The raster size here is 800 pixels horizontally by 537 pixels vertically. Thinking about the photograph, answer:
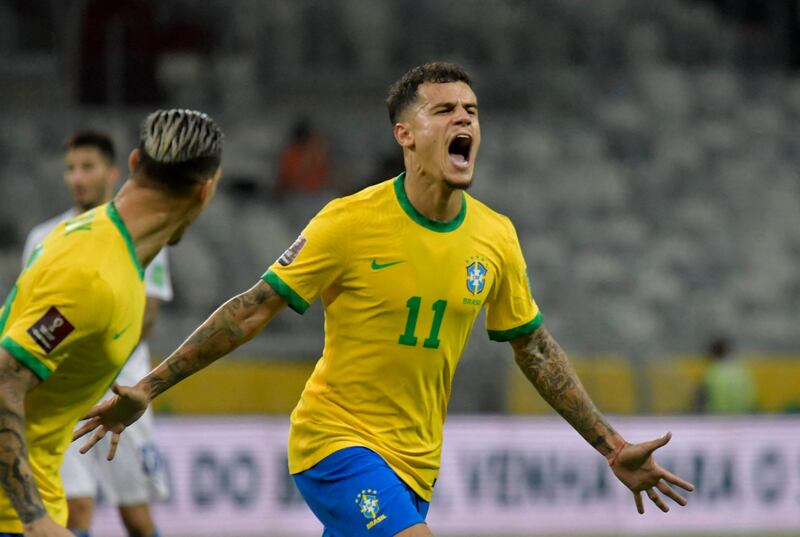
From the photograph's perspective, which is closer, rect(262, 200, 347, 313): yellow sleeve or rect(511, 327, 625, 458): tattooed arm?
rect(262, 200, 347, 313): yellow sleeve

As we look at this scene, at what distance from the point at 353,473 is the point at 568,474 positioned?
746 cm

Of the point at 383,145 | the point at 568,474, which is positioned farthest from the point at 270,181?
the point at 568,474

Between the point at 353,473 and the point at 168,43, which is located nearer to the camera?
the point at 353,473

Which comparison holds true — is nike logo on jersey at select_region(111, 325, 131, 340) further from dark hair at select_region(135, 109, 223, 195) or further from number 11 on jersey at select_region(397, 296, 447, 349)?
number 11 on jersey at select_region(397, 296, 447, 349)

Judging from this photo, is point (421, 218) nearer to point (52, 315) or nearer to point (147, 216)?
point (147, 216)

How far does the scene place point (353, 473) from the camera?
5336 millimetres

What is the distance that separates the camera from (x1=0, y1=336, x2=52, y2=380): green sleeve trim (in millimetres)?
4223

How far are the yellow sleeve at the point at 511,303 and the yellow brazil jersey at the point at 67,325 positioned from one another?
5.33ft

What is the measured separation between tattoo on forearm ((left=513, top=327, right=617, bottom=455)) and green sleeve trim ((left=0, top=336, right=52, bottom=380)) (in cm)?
217

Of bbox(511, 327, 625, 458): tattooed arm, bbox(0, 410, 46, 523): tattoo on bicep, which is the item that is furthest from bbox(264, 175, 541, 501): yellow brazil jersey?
bbox(0, 410, 46, 523): tattoo on bicep

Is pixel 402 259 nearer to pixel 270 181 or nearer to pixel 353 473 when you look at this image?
pixel 353 473

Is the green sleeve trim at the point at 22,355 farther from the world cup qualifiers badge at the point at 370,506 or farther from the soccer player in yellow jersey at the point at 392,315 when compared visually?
Answer: the world cup qualifiers badge at the point at 370,506

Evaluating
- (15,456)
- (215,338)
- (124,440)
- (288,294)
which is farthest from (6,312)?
(124,440)

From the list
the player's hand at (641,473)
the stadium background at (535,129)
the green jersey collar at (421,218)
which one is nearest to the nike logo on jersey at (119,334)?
the green jersey collar at (421,218)
